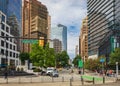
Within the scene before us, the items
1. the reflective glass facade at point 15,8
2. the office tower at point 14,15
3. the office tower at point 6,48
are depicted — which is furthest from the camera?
the reflective glass facade at point 15,8

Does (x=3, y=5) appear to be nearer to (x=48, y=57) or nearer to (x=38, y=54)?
(x=48, y=57)

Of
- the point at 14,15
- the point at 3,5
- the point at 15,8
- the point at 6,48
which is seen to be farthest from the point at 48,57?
the point at 15,8

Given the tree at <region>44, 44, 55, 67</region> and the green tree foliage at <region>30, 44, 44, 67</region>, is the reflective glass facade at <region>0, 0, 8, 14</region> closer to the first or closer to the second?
the tree at <region>44, 44, 55, 67</region>

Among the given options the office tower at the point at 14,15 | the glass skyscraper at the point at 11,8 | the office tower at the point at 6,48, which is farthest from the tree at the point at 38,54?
the office tower at the point at 14,15

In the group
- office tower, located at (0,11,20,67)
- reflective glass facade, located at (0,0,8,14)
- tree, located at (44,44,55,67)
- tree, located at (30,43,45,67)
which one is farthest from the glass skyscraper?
tree, located at (30,43,45,67)

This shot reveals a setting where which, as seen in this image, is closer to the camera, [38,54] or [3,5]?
[38,54]

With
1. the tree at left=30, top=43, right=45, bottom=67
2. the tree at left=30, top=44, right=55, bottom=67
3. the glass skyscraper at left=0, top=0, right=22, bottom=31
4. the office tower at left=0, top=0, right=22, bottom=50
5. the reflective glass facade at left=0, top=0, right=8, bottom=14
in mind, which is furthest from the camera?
the office tower at left=0, top=0, right=22, bottom=50

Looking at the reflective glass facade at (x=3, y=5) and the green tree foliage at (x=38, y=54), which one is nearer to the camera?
the green tree foliage at (x=38, y=54)

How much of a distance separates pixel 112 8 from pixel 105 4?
15135mm

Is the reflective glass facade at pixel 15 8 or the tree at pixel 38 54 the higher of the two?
the reflective glass facade at pixel 15 8

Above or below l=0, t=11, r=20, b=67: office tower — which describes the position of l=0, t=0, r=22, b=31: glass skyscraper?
above

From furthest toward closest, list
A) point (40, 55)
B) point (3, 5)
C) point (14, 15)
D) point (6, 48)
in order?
point (14, 15)
point (3, 5)
point (6, 48)
point (40, 55)

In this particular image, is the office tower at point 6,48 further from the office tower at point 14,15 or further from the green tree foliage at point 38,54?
the office tower at point 14,15

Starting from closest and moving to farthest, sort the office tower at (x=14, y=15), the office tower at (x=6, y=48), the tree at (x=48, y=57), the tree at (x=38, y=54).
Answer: the tree at (x=38, y=54)
the tree at (x=48, y=57)
the office tower at (x=6, y=48)
the office tower at (x=14, y=15)
